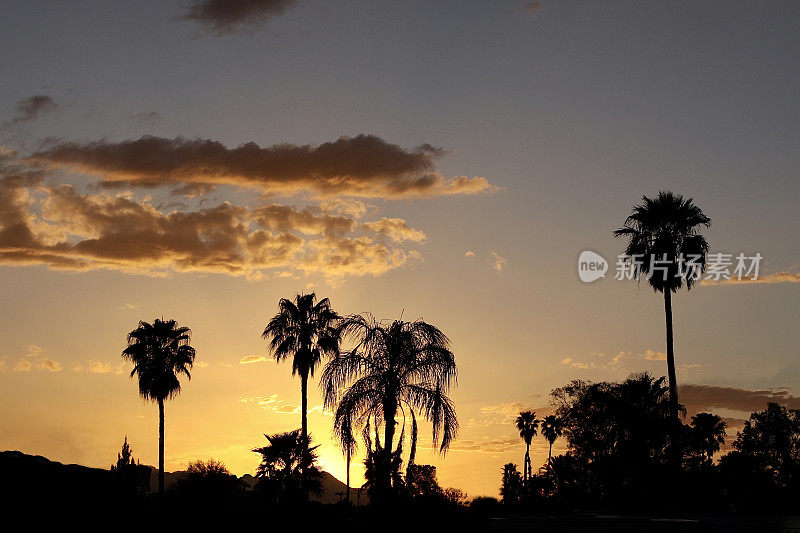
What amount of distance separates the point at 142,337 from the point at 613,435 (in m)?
35.3

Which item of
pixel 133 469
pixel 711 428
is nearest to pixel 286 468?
pixel 133 469

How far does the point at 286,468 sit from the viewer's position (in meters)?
41.7

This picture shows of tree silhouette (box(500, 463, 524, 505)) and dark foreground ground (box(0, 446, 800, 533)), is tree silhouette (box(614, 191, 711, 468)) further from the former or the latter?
tree silhouette (box(500, 463, 524, 505))

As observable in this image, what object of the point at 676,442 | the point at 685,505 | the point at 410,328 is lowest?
the point at 685,505

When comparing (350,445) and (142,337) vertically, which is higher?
(142,337)

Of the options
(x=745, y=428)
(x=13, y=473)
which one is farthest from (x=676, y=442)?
(x=745, y=428)

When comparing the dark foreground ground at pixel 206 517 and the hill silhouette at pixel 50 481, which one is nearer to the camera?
the dark foreground ground at pixel 206 517

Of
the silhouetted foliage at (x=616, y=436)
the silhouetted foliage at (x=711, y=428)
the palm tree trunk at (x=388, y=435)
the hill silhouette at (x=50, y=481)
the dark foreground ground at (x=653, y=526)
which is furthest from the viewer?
the silhouetted foliage at (x=711, y=428)

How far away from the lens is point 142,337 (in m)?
60.5

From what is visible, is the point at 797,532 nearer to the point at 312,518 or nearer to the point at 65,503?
the point at 312,518

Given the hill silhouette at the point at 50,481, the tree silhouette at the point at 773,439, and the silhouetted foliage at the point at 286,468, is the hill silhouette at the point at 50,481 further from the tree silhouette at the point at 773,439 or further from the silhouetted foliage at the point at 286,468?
→ the tree silhouette at the point at 773,439

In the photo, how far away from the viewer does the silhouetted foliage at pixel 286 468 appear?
40.9m

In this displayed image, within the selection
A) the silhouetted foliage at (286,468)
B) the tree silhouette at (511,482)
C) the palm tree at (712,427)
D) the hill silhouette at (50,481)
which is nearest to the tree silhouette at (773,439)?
the palm tree at (712,427)

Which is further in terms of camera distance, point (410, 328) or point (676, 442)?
point (676, 442)
